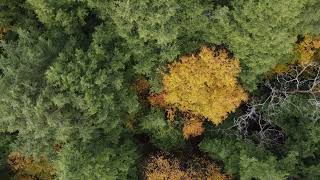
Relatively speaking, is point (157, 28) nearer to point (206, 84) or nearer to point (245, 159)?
point (206, 84)

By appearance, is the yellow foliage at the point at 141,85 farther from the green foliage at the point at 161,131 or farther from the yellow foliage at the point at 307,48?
the yellow foliage at the point at 307,48

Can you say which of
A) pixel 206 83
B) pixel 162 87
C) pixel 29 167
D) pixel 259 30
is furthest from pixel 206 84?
pixel 29 167

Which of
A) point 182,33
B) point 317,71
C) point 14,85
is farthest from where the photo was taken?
point 317,71

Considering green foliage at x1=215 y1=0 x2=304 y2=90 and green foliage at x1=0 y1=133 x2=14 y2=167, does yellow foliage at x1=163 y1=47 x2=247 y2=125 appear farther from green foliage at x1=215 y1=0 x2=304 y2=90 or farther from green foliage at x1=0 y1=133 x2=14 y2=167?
green foliage at x1=0 y1=133 x2=14 y2=167

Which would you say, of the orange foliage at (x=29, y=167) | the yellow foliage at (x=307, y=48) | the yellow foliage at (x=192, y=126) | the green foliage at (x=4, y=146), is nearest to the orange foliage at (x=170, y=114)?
the yellow foliage at (x=192, y=126)

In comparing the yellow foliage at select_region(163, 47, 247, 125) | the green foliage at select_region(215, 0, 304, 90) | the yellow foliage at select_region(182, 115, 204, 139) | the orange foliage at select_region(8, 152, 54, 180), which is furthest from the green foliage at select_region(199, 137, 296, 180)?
the orange foliage at select_region(8, 152, 54, 180)

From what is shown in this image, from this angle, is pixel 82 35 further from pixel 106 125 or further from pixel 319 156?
pixel 319 156

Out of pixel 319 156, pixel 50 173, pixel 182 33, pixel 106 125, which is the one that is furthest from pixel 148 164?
pixel 319 156
